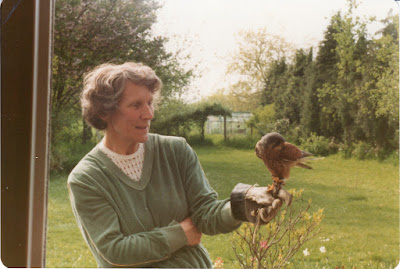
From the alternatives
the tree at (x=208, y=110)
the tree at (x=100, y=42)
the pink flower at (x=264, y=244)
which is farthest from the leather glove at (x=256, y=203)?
the tree at (x=100, y=42)

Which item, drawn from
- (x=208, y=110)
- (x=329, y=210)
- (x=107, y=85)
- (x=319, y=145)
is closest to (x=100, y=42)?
(x=107, y=85)

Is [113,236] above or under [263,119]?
under

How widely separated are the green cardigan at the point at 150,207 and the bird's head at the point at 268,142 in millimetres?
230

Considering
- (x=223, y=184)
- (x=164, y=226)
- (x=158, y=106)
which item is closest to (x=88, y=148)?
(x=158, y=106)

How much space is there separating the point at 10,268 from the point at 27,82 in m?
0.72

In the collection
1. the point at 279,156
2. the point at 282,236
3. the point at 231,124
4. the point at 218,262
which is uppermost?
the point at 231,124

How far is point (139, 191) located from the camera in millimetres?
1623

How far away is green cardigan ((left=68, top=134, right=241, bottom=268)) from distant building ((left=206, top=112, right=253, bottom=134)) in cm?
13

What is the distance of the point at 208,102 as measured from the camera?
1802 mm

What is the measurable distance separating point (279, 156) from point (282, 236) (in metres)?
0.34

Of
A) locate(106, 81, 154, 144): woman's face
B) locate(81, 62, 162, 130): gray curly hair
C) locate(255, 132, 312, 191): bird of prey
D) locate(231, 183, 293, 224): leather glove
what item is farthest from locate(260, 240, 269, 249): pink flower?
locate(81, 62, 162, 130): gray curly hair

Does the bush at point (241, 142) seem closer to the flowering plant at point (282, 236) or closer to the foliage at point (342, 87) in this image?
the foliage at point (342, 87)

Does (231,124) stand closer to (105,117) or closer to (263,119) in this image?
(263,119)

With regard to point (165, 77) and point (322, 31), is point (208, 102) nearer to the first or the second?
point (165, 77)
